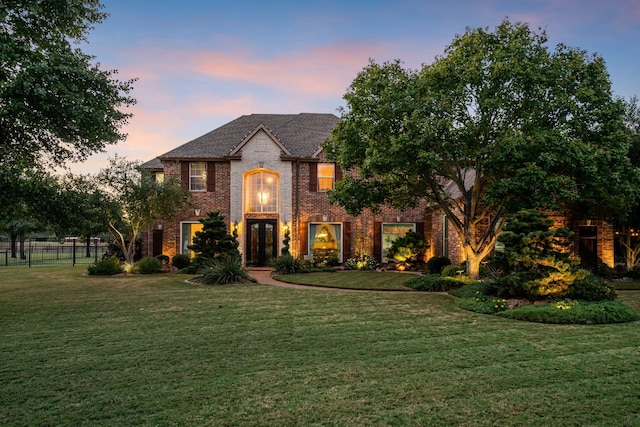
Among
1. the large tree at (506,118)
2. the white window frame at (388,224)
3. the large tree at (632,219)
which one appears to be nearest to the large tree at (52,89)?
the large tree at (506,118)

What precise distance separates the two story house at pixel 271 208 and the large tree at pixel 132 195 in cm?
284

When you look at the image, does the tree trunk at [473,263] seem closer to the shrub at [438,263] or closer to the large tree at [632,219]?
the shrub at [438,263]

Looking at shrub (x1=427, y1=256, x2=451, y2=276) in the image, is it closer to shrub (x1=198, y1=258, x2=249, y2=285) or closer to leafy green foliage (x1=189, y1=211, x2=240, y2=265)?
shrub (x1=198, y1=258, x2=249, y2=285)

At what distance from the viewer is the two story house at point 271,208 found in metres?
21.6

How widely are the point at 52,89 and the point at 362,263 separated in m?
15.3

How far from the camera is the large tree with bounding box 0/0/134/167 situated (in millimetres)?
9680

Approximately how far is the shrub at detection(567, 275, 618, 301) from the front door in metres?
15.4

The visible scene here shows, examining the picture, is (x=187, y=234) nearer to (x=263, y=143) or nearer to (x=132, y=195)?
(x=132, y=195)

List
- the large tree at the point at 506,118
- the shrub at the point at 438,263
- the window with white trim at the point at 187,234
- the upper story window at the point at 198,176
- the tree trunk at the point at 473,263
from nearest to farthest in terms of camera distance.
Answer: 1. the large tree at the point at 506,118
2. the tree trunk at the point at 473,263
3. the shrub at the point at 438,263
4. the window with white trim at the point at 187,234
5. the upper story window at the point at 198,176

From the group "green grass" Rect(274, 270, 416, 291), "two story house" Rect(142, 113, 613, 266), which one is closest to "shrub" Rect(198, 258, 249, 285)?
"green grass" Rect(274, 270, 416, 291)

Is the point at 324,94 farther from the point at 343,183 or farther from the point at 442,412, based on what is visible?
the point at 442,412

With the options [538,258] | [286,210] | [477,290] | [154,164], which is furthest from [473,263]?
[154,164]

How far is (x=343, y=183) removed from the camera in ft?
46.6

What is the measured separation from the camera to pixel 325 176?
22.2 metres
